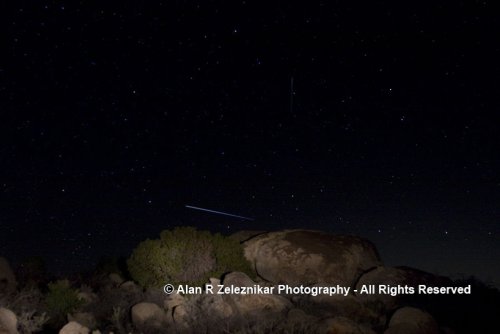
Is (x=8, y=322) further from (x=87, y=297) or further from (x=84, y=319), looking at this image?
(x=87, y=297)

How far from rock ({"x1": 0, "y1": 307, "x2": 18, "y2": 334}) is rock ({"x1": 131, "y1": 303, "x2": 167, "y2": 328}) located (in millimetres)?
2799

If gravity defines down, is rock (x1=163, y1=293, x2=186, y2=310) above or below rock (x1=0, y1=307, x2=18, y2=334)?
below

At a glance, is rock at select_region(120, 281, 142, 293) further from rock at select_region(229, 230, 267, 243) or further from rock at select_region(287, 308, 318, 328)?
rock at select_region(287, 308, 318, 328)

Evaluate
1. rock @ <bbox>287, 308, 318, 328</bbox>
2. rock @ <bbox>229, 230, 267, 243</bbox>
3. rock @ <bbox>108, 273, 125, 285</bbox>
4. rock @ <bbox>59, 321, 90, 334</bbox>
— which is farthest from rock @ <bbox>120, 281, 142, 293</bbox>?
rock @ <bbox>287, 308, 318, 328</bbox>

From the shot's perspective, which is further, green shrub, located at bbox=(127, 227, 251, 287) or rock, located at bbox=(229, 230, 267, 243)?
rock, located at bbox=(229, 230, 267, 243)

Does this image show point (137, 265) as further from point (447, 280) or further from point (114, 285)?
point (447, 280)

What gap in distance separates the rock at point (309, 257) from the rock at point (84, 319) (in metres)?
6.33

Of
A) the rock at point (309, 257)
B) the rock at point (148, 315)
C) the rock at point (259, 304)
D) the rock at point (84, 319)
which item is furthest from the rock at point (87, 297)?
the rock at point (309, 257)

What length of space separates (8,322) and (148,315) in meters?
3.29

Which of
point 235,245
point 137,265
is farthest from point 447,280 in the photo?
point 137,265

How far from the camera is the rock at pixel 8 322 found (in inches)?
412

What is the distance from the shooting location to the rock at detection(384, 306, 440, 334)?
11766 mm

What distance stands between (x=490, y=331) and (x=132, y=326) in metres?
10.1

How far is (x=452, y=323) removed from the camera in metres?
13.5
